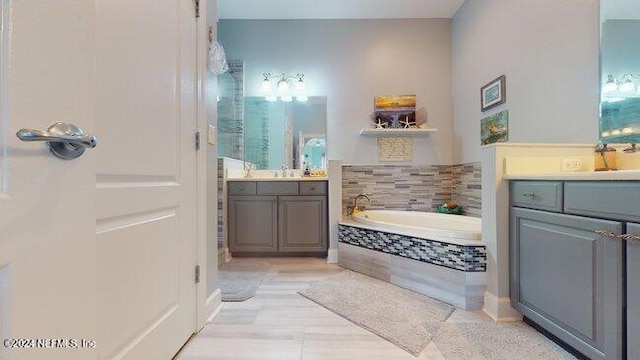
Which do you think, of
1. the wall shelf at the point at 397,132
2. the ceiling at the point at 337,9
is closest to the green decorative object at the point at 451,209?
the wall shelf at the point at 397,132

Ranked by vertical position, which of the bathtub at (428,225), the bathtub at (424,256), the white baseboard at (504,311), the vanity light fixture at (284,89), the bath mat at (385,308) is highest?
the vanity light fixture at (284,89)

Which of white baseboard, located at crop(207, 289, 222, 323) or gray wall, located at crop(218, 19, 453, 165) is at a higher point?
gray wall, located at crop(218, 19, 453, 165)

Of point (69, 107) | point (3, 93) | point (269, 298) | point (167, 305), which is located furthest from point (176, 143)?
point (269, 298)

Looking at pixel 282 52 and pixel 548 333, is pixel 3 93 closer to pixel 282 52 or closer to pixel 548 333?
pixel 548 333

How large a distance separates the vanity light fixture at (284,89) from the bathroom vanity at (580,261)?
2.60 meters

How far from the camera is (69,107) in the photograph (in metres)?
0.60

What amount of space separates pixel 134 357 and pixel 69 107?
0.97m

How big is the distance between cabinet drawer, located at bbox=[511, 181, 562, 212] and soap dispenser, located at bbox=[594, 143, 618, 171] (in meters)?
0.42

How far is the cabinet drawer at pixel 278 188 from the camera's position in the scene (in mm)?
3348

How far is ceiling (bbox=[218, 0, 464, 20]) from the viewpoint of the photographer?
3.41 m

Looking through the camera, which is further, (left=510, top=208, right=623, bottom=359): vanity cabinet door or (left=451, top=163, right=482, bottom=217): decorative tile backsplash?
(left=451, top=163, right=482, bottom=217): decorative tile backsplash

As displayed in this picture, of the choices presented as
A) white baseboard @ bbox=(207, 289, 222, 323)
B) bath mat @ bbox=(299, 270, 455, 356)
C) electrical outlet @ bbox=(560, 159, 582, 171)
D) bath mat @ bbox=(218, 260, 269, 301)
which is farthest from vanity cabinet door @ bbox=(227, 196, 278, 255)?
electrical outlet @ bbox=(560, 159, 582, 171)

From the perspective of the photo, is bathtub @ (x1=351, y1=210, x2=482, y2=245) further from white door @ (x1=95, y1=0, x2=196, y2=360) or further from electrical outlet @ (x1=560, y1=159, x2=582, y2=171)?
white door @ (x1=95, y1=0, x2=196, y2=360)

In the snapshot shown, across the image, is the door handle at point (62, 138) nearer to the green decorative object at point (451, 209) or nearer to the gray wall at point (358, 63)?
the gray wall at point (358, 63)
